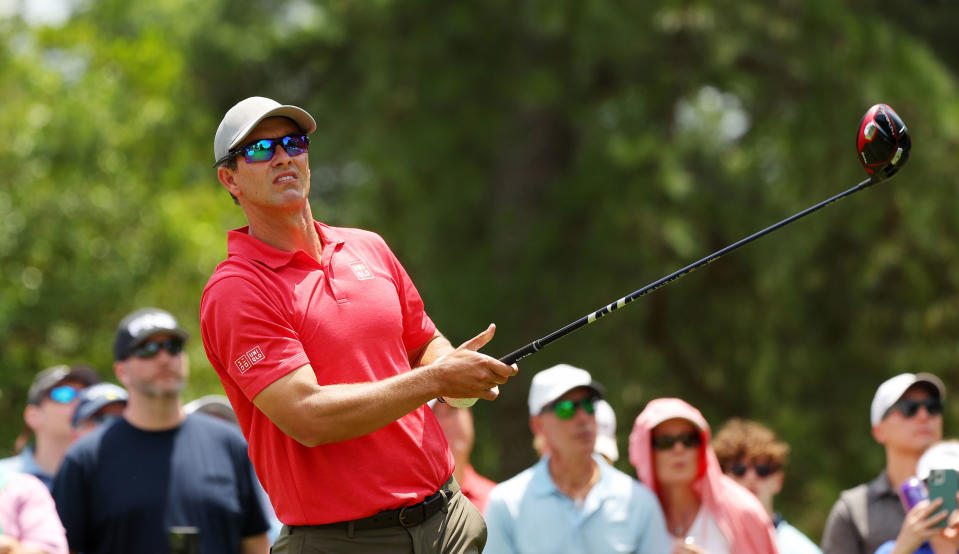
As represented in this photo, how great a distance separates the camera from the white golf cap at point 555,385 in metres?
6.47

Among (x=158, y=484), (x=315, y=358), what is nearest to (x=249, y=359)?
(x=315, y=358)

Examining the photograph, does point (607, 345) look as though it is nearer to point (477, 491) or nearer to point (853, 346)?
point (853, 346)

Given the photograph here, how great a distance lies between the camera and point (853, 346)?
1432cm

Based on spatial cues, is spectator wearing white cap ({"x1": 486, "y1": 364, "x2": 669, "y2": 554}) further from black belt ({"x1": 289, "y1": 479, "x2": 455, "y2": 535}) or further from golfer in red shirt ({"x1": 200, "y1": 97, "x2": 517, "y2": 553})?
black belt ({"x1": 289, "y1": 479, "x2": 455, "y2": 535})

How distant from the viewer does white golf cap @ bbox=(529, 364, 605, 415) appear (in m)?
6.47

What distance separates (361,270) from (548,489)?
2.68m

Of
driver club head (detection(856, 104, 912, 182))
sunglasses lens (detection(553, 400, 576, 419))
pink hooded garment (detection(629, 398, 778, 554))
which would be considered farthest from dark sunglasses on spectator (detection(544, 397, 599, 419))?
driver club head (detection(856, 104, 912, 182))

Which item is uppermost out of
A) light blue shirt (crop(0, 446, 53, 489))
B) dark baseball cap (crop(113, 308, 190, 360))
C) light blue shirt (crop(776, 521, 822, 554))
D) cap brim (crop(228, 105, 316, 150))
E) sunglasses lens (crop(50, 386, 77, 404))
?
sunglasses lens (crop(50, 386, 77, 404))

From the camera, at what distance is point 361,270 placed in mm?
3877

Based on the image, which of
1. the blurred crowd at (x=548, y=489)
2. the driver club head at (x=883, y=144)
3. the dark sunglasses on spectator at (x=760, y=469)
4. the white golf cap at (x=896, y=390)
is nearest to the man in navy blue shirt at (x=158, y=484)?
the blurred crowd at (x=548, y=489)

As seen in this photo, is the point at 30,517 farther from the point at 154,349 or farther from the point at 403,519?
the point at 403,519

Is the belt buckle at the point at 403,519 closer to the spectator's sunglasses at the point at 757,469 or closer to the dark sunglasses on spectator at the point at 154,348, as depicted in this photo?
the dark sunglasses on spectator at the point at 154,348

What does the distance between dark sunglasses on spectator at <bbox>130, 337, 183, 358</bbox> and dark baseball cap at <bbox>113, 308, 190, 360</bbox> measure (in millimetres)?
36

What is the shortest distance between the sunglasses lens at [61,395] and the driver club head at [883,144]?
5.25m
